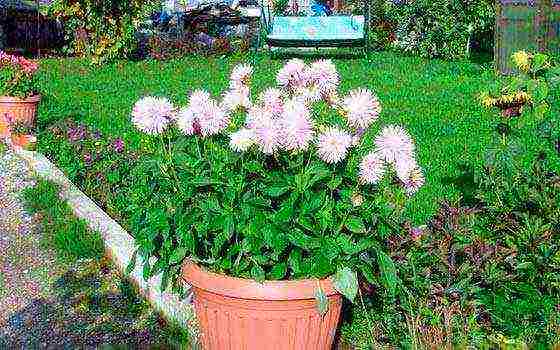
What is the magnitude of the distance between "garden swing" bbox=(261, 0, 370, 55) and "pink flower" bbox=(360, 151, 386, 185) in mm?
12858

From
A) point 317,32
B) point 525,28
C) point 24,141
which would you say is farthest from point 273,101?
point 317,32

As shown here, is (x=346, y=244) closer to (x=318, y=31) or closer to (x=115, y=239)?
(x=115, y=239)

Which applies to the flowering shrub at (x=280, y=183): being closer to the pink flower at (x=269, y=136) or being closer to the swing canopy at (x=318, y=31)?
the pink flower at (x=269, y=136)

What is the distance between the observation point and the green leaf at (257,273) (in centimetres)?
300

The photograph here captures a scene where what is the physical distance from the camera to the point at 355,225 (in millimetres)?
3014

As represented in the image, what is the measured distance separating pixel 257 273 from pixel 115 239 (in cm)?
202

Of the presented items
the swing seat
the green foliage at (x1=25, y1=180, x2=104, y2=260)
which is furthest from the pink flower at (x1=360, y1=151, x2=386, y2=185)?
the swing seat

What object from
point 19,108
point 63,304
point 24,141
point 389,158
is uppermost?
point 389,158

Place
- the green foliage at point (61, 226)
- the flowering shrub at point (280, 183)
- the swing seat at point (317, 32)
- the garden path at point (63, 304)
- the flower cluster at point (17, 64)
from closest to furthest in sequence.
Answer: the flowering shrub at point (280, 183), the garden path at point (63, 304), the green foliage at point (61, 226), the flower cluster at point (17, 64), the swing seat at point (317, 32)

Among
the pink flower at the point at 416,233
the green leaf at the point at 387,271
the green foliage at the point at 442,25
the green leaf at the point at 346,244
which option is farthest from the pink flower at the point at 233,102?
the green foliage at the point at 442,25

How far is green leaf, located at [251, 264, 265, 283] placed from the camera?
3.00 m

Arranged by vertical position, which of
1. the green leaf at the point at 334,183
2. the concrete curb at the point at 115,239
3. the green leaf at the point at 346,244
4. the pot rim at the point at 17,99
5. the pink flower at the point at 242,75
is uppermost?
the pink flower at the point at 242,75

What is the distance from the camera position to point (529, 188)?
3787mm

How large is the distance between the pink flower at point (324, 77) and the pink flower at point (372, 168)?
1.10ft
